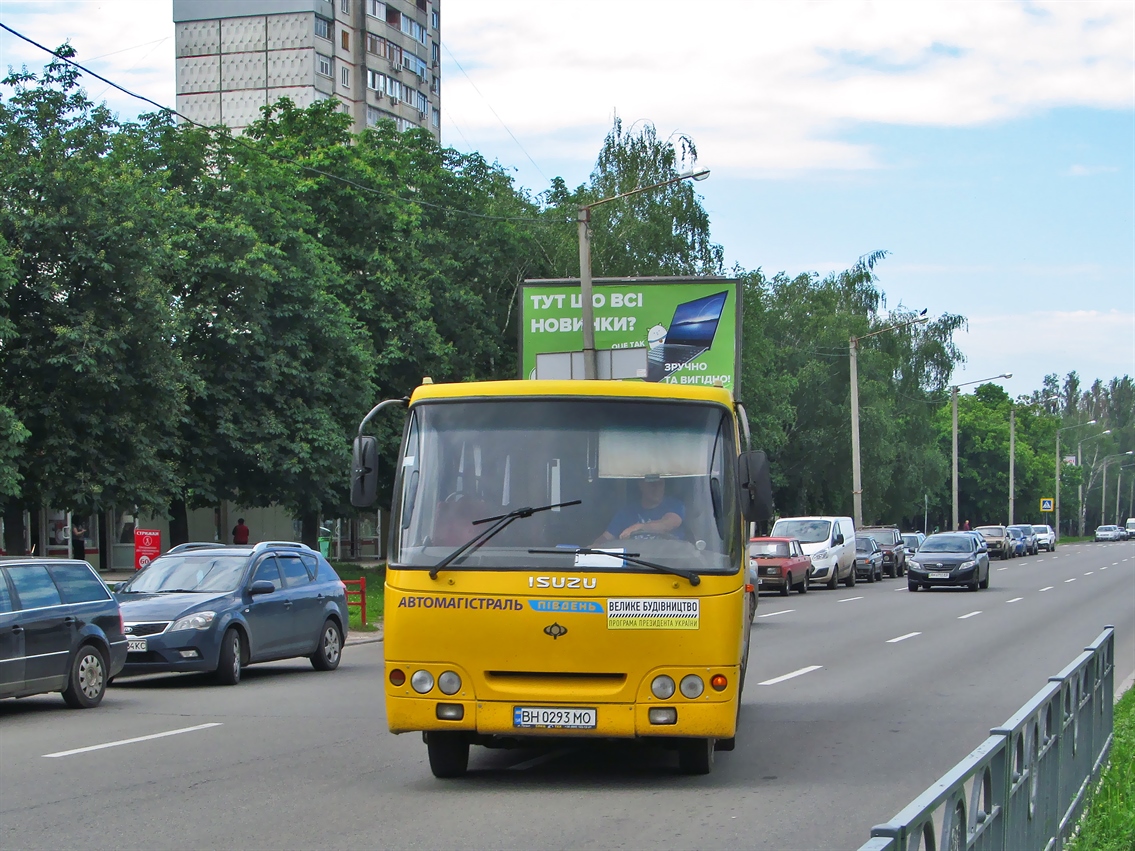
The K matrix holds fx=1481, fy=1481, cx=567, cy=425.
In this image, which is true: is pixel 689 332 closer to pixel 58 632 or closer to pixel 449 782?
pixel 58 632

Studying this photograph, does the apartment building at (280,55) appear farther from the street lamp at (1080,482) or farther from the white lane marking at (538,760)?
the street lamp at (1080,482)

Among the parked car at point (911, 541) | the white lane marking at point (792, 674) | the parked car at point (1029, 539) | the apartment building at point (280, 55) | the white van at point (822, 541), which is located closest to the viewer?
the white lane marking at point (792, 674)

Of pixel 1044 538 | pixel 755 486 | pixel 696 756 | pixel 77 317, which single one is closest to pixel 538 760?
pixel 696 756

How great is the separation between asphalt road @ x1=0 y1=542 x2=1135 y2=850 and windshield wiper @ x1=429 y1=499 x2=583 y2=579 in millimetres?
1414

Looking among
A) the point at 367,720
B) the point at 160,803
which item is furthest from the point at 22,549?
the point at 160,803

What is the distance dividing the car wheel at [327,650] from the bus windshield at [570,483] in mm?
9649

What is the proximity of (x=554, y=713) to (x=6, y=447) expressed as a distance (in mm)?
20121

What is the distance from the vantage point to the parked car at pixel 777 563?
122 ft

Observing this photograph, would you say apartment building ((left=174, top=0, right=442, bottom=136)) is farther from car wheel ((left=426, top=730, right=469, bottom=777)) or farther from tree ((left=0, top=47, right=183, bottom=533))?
car wheel ((left=426, top=730, right=469, bottom=777))

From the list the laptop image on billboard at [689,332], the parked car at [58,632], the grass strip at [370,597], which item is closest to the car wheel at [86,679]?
the parked car at [58,632]

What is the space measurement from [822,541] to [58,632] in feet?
99.1

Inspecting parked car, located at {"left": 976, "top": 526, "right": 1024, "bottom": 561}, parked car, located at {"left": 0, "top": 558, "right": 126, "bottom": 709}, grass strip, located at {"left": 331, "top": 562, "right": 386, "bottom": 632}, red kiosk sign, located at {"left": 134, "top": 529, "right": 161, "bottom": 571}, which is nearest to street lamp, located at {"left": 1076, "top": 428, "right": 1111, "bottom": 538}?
parked car, located at {"left": 976, "top": 526, "right": 1024, "bottom": 561}

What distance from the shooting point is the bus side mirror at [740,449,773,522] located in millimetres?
9461

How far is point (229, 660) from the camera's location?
16.7m
